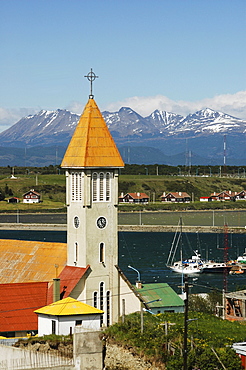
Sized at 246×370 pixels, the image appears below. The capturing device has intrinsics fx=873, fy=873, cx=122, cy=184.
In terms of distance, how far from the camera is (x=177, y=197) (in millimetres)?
190750

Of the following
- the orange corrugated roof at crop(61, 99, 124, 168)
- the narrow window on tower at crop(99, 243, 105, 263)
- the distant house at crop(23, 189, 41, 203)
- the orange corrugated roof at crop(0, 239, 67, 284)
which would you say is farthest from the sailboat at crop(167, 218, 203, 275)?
the distant house at crop(23, 189, 41, 203)

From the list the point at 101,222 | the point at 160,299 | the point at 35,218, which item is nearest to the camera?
the point at 101,222

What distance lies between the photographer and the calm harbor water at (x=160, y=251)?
78312 mm

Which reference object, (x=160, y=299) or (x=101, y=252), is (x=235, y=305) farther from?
(x=101, y=252)

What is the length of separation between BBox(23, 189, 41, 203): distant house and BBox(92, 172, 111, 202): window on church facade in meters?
147

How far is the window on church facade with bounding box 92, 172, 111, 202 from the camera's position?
3170 centimetres

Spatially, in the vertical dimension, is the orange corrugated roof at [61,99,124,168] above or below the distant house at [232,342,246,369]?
above

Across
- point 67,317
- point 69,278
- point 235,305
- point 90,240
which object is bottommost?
point 235,305

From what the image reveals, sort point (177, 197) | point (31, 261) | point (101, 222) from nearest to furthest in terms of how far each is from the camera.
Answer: point (101, 222) < point (31, 261) < point (177, 197)

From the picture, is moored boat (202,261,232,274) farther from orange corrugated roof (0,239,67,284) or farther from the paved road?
the paved road

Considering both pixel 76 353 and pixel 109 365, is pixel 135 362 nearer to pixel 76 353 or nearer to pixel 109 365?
pixel 109 365

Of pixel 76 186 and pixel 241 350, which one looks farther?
pixel 76 186

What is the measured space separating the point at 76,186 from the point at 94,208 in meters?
1.10

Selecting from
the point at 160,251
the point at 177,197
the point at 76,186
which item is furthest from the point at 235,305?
the point at 177,197
